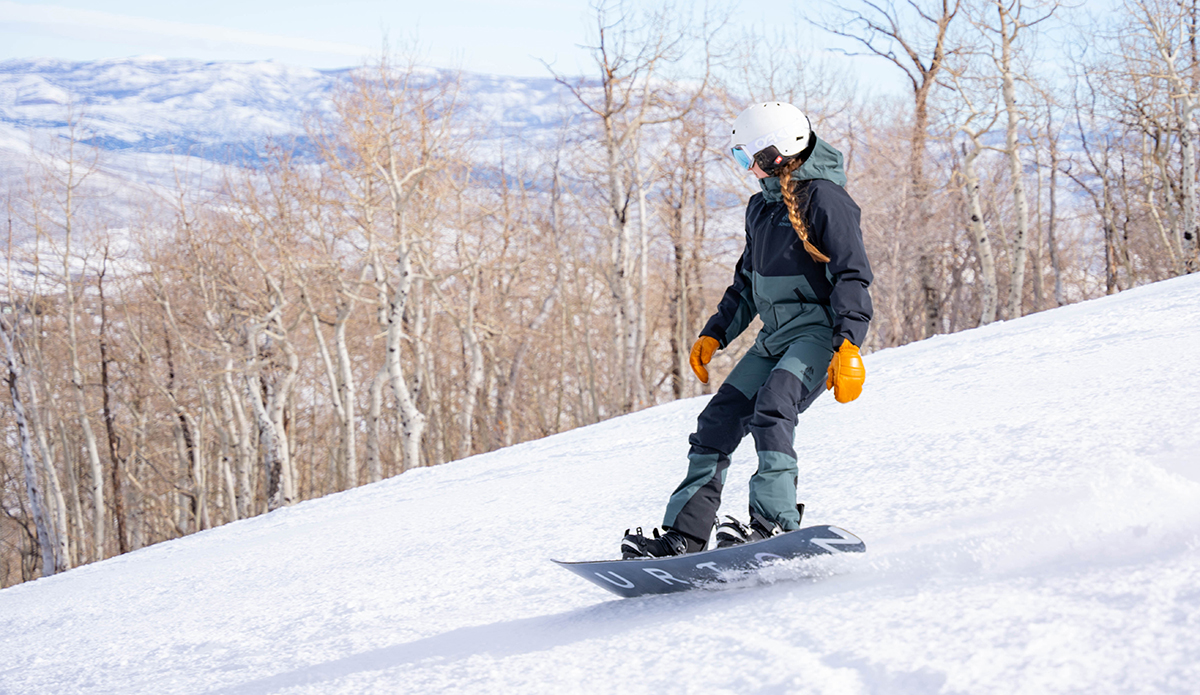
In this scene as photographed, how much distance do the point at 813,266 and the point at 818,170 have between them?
1.11 ft

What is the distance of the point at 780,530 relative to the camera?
252cm

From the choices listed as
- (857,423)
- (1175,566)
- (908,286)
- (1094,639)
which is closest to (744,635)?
(1094,639)

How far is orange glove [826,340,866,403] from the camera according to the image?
248 cm

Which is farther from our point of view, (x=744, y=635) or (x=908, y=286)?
(x=908, y=286)

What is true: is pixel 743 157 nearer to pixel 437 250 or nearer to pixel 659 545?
pixel 659 545

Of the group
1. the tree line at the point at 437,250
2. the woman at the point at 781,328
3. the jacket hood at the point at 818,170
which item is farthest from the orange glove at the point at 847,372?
the tree line at the point at 437,250

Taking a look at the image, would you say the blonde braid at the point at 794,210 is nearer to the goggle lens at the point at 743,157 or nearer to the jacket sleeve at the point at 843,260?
the jacket sleeve at the point at 843,260

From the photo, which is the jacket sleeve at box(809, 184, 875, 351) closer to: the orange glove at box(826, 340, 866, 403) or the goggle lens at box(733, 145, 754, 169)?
the orange glove at box(826, 340, 866, 403)

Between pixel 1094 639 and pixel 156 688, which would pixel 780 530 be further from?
pixel 156 688

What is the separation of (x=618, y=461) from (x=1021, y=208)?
1704 cm

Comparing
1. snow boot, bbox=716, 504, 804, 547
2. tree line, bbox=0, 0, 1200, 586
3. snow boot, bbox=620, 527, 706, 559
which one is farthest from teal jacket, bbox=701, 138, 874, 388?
tree line, bbox=0, 0, 1200, 586

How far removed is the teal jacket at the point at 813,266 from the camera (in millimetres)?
2598

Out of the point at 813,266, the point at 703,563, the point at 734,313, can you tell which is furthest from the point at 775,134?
the point at 703,563

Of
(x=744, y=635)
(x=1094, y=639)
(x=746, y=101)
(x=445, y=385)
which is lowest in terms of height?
(x=445, y=385)
